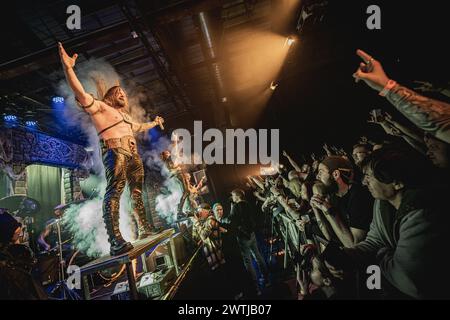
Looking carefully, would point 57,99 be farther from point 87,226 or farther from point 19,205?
point 19,205

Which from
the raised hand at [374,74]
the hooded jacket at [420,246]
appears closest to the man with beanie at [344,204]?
the hooded jacket at [420,246]

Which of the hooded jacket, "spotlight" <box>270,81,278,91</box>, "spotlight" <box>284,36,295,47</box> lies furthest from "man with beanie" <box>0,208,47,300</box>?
"spotlight" <box>270,81,278,91</box>

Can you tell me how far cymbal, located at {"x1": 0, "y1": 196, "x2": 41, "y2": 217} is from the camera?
7.83 m

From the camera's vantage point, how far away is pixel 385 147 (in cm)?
280

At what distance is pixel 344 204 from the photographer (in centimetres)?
370

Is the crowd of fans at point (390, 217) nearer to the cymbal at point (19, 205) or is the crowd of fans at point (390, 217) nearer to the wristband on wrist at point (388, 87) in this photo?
the wristband on wrist at point (388, 87)

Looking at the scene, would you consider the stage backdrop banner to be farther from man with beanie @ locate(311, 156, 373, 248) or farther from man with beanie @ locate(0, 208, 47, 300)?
man with beanie @ locate(311, 156, 373, 248)

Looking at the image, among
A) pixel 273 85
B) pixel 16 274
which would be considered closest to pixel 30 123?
pixel 16 274

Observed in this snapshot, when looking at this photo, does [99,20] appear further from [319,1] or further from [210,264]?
[210,264]

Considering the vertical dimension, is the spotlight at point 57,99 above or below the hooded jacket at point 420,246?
above

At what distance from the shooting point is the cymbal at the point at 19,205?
7827 millimetres

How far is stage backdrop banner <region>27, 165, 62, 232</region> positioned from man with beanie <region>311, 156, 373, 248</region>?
1176 cm

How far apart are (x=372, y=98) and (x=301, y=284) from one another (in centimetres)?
813

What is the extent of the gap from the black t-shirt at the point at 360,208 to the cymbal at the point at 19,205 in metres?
11.6
